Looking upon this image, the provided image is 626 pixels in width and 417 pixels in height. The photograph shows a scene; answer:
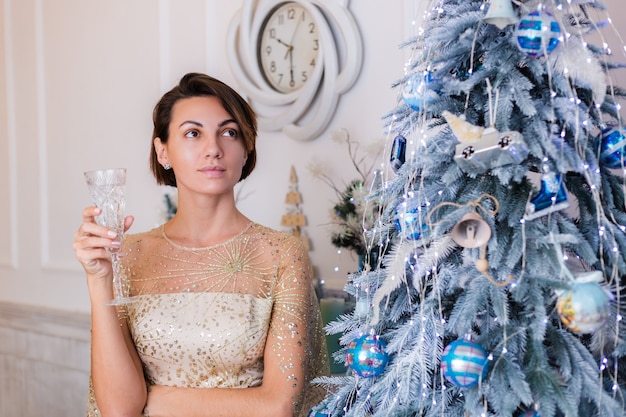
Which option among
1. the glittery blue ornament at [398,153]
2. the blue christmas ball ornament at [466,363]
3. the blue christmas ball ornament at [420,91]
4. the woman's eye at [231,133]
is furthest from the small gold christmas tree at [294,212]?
the blue christmas ball ornament at [466,363]

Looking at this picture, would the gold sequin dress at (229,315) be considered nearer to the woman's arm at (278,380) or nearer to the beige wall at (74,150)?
the woman's arm at (278,380)

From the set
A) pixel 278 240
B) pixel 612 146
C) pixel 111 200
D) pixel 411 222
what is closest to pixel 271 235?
pixel 278 240

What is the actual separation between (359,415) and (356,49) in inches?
65.3

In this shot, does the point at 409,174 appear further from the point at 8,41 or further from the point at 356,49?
the point at 8,41

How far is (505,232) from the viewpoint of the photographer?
1.21 metres

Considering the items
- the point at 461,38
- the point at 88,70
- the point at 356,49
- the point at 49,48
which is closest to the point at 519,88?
the point at 461,38

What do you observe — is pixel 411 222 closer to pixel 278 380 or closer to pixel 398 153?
pixel 398 153

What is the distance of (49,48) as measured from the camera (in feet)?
13.2

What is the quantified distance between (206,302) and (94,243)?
388 mm

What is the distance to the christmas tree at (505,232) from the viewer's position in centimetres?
114

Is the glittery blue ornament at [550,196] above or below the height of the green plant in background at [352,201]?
above

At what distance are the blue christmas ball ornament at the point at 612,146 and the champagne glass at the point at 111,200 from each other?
1.03 metres

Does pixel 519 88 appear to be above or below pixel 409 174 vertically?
above

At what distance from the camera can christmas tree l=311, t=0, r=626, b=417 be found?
114 centimetres
